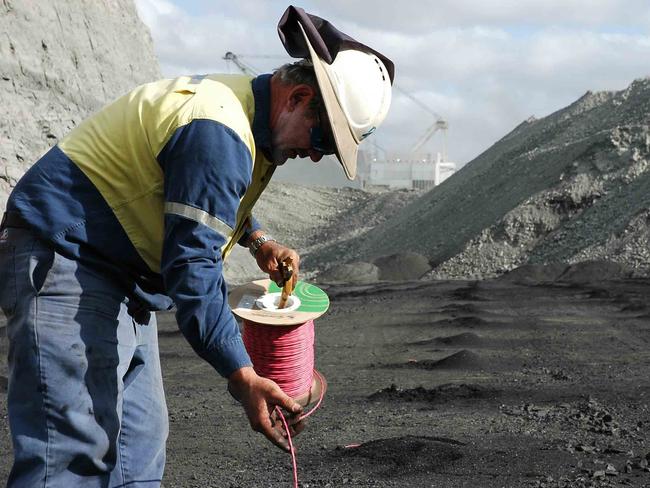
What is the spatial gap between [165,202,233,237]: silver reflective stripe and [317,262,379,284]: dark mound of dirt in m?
17.9

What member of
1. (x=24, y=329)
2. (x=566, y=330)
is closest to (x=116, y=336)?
(x=24, y=329)

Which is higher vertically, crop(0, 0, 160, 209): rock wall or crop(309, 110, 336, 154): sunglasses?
crop(0, 0, 160, 209): rock wall

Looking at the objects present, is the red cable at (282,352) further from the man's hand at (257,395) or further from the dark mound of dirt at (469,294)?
the dark mound of dirt at (469,294)

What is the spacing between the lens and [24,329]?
9.18 ft

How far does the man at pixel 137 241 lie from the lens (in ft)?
8.71

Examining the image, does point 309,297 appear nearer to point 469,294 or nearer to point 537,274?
point 469,294

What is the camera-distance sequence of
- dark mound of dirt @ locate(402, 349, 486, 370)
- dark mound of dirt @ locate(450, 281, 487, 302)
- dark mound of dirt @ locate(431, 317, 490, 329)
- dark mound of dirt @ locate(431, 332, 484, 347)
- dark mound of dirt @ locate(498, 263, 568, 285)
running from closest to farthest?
1. dark mound of dirt @ locate(402, 349, 486, 370)
2. dark mound of dirt @ locate(431, 332, 484, 347)
3. dark mound of dirt @ locate(431, 317, 490, 329)
4. dark mound of dirt @ locate(450, 281, 487, 302)
5. dark mound of dirt @ locate(498, 263, 568, 285)

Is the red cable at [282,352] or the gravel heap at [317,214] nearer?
the red cable at [282,352]

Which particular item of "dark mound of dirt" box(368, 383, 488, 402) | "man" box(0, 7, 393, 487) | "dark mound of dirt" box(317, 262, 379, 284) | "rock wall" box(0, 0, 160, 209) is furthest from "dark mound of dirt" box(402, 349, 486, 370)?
"dark mound of dirt" box(317, 262, 379, 284)

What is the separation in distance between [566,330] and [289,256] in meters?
8.39

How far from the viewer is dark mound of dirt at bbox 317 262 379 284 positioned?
68.2ft

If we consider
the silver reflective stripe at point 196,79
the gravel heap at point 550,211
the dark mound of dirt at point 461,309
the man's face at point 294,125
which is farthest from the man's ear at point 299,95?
the gravel heap at point 550,211

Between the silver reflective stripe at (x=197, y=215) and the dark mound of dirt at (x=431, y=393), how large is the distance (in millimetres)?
4818

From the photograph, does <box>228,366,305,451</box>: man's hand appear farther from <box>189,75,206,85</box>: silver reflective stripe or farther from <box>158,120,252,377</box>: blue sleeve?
<box>189,75,206,85</box>: silver reflective stripe
